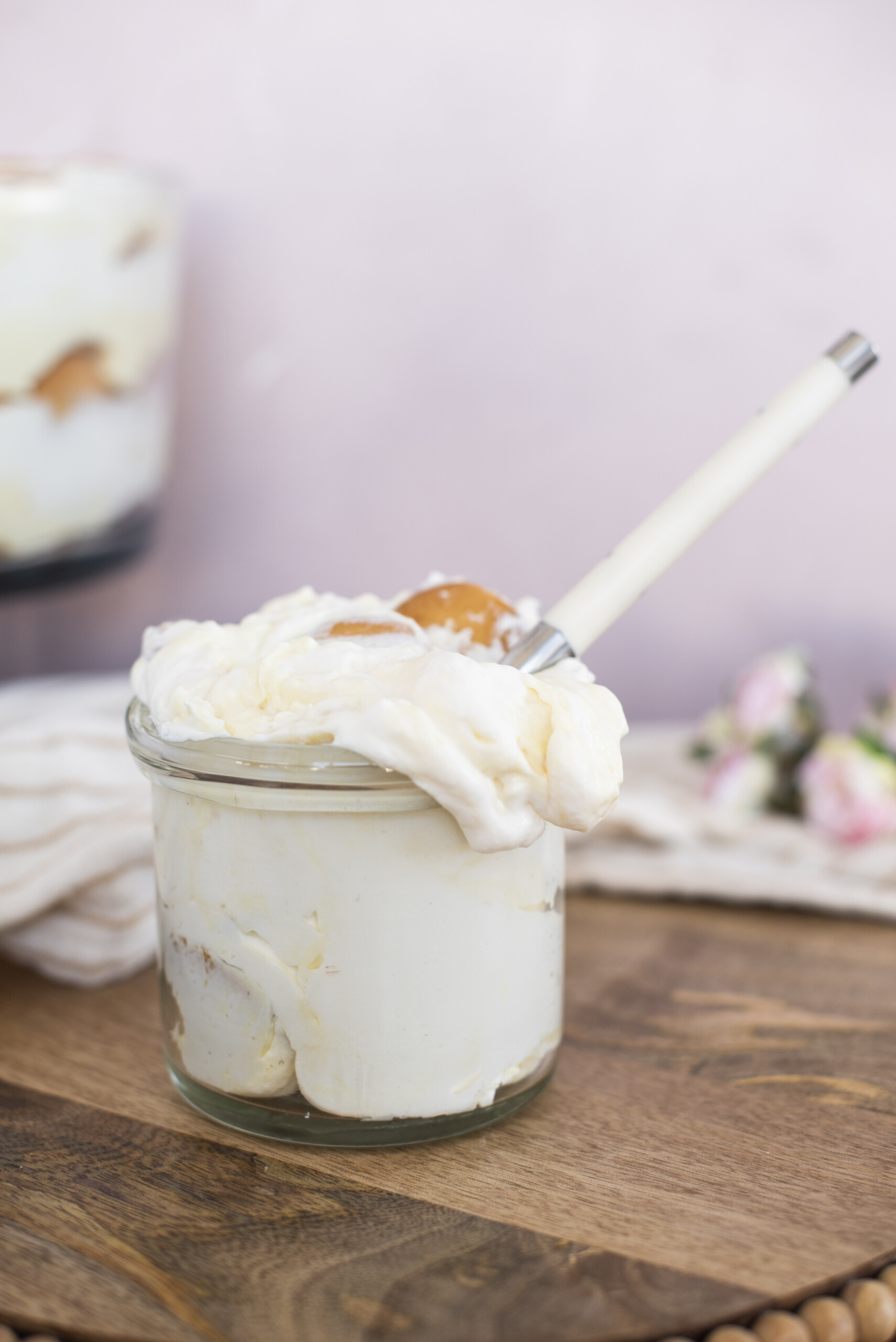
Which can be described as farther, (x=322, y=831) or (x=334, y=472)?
(x=334, y=472)

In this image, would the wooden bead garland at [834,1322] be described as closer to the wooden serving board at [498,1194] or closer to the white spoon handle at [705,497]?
the wooden serving board at [498,1194]

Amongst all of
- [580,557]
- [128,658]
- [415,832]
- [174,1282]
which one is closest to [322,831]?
[415,832]

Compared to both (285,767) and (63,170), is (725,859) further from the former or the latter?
(63,170)

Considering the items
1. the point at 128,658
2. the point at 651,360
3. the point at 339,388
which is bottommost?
the point at 128,658

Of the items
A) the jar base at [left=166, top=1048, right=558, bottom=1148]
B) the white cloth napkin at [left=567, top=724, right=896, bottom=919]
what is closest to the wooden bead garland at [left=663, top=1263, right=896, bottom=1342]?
the jar base at [left=166, top=1048, right=558, bottom=1148]

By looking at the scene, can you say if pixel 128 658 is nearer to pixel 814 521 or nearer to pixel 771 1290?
pixel 814 521

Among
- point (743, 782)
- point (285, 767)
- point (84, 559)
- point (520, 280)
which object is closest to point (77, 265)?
point (84, 559)
